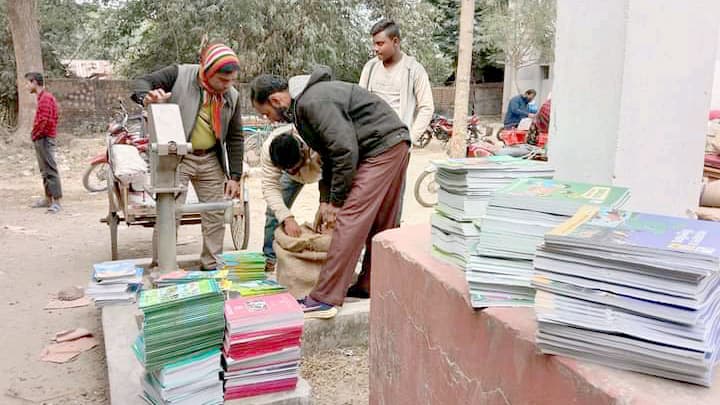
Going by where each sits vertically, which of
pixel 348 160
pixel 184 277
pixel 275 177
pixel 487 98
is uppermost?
pixel 487 98

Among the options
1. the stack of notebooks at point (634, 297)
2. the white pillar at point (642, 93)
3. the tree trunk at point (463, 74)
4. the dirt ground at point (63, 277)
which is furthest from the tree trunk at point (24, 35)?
the stack of notebooks at point (634, 297)

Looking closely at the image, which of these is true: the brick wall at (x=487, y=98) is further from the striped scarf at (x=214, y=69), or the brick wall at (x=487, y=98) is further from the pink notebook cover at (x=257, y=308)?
the pink notebook cover at (x=257, y=308)

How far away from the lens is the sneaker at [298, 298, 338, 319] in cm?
352

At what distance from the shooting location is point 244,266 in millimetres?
3799

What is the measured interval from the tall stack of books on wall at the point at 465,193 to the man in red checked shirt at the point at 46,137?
7.09m

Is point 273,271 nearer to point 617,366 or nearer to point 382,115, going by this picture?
point 382,115

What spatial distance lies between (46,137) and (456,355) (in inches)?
294

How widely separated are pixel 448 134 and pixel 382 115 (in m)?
11.9

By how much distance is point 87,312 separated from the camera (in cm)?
435

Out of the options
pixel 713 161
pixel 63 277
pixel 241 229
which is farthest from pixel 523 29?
pixel 713 161

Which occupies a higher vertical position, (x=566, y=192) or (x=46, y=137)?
(x=566, y=192)

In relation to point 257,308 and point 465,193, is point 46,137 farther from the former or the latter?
point 465,193

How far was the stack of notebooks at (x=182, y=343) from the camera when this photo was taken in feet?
8.55

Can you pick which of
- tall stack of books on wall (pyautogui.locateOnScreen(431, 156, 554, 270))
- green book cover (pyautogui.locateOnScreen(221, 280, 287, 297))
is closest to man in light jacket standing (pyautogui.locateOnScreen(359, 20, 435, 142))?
green book cover (pyautogui.locateOnScreen(221, 280, 287, 297))
